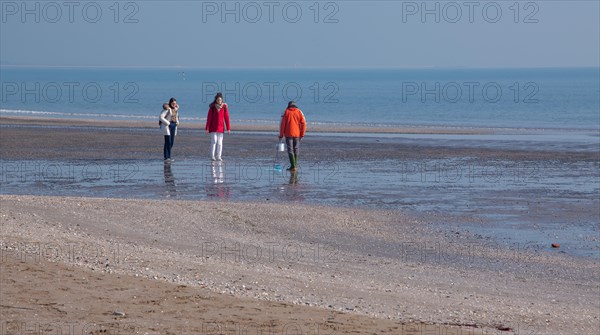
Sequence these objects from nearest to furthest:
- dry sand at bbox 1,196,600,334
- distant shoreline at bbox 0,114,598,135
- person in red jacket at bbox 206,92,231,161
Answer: dry sand at bbox 1,196,600,334
person in red jacket at bbox 206,92,231,161
distant shoreline at bbox 0,114,598,135

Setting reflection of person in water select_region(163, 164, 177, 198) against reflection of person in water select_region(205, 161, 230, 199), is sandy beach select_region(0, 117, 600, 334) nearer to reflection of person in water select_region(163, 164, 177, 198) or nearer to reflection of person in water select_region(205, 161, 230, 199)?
reflection of person in water select_region(205, 161, 230, 199)

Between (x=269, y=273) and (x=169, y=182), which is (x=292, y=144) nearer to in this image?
(x=169, y=182)

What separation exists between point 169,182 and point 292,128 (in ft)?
10.6

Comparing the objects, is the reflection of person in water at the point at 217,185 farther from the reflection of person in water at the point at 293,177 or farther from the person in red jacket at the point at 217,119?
the reflection of person in water at the point at 293,177

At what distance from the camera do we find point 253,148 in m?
30.7

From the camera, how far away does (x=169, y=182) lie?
20312 mm

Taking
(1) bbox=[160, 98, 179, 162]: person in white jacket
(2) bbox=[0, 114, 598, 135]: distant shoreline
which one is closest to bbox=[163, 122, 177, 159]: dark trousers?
(1) bbox=[160, 98, 179, 162]: person in white jacket

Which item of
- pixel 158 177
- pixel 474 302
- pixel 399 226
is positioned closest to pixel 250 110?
pixel 158 177

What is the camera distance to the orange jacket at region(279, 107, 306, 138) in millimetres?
22000

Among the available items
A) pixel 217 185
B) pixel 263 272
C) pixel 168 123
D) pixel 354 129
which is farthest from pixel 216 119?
pixel 354 129

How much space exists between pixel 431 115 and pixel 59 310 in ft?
207

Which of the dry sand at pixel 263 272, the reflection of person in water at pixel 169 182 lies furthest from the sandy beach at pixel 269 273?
the reflection of person in water at pixel 169 182

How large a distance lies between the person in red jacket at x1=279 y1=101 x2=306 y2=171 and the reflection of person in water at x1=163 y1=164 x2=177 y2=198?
2.55 metres

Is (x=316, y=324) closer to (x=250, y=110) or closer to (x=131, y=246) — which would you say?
(x=131, y=246)
